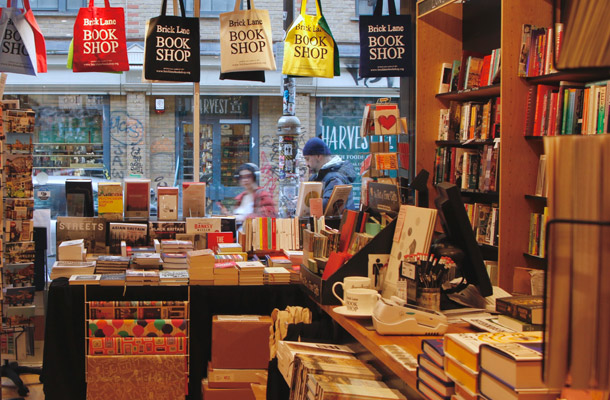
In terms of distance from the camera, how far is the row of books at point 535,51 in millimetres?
3889

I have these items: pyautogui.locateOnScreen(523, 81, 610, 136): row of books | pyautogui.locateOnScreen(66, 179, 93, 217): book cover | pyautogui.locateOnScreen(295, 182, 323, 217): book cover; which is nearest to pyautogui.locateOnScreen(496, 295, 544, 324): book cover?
pyautogui.locateOnScreen(523, 81, 610, 136): row of books

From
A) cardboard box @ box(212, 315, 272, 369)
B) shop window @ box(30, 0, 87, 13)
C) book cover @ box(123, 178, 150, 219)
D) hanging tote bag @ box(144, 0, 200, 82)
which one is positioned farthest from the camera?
shop window @ box(30, 0, 87, 13)

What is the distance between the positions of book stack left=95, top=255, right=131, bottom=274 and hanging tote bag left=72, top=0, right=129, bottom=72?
1.67 metres

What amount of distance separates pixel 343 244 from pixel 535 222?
4.75 feet

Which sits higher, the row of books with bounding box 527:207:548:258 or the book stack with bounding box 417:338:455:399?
the row of books with bounding box 527:207:548:258

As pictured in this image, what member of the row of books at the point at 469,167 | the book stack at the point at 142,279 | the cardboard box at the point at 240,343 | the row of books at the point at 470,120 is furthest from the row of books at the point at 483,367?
the row of books at the point at 470,120

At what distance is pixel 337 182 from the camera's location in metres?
6.16

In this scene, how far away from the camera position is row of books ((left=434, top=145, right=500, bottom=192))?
4.44 meters

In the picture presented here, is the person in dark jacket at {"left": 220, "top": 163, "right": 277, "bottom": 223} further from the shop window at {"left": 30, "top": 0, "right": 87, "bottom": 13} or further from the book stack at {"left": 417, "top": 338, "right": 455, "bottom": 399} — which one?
the book stack at {"left": 417, "top": 338, "right": 455, "bottom": 399}

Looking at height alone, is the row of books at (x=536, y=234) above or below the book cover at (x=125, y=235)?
above

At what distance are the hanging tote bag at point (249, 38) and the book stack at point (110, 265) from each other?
1.80 metres

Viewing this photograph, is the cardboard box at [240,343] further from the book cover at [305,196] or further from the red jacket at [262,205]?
the red jacket at [262,205]

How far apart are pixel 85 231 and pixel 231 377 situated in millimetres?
1733

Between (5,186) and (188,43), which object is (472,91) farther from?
(5,186)
